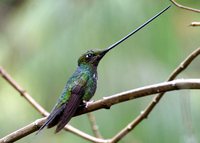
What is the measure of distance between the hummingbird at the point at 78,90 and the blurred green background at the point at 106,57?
1.92 ft

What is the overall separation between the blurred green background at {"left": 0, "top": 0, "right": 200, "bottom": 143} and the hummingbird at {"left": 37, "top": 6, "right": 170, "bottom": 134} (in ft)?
1.92

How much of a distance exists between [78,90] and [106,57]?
987 millimetres

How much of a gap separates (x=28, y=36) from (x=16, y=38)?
0.17 metres

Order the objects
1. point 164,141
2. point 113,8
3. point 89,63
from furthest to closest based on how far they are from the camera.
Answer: point 113,8 < point 164,141 < point 89,63

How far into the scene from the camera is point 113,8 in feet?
9.67

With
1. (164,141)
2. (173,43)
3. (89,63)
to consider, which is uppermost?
(89,63)

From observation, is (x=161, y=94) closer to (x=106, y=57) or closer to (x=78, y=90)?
(x=78, y=90)

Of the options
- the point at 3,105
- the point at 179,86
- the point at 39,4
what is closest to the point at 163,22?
the point at 39,4

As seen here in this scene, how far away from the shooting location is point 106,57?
2.91m

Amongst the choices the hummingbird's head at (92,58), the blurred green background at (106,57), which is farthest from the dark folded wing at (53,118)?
the blurred green background at (106,57)

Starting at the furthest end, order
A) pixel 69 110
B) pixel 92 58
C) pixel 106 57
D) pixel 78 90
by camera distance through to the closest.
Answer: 1. pixel 106 57
2. pixel 92 58
3. pixel 78 90
4. pixel 69 110

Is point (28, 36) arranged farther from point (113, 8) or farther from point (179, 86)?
point (179, 86)

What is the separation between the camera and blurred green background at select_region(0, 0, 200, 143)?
104 inches

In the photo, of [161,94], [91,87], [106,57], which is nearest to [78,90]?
[91,87]
